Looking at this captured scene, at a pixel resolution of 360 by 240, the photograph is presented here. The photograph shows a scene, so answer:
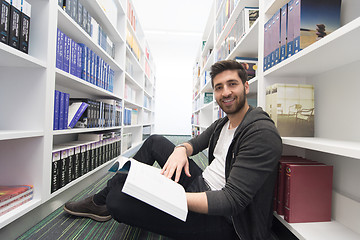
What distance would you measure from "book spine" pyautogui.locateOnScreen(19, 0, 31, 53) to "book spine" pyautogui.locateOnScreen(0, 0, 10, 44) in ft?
0.21

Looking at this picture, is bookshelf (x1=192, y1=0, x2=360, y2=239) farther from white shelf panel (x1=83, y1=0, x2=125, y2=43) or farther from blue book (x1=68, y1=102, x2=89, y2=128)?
white shelf panel (x1=83, y1=0, x2=125, y2=43)

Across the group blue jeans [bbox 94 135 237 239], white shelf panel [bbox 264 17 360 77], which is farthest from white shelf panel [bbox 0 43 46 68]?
white shelf panel [bbox 264 17 360 77]

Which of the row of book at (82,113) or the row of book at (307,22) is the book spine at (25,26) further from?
the row of book at (307,22)

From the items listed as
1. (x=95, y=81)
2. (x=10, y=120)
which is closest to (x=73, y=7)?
(x=95, y=81)

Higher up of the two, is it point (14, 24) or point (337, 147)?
point (14, 24)

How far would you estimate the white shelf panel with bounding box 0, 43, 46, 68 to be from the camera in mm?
704

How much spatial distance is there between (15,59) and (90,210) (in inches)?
33.3

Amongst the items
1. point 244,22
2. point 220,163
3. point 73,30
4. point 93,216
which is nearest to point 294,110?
point 220,163

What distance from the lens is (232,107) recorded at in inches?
33.2

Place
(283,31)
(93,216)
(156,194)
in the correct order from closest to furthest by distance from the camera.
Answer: (156,194), (283,31), (93,216)

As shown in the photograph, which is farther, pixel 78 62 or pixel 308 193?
pixel 78 62

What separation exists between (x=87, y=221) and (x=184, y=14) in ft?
15.4

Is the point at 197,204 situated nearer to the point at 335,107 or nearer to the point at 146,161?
the point at 146,161

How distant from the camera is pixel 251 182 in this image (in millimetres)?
550
